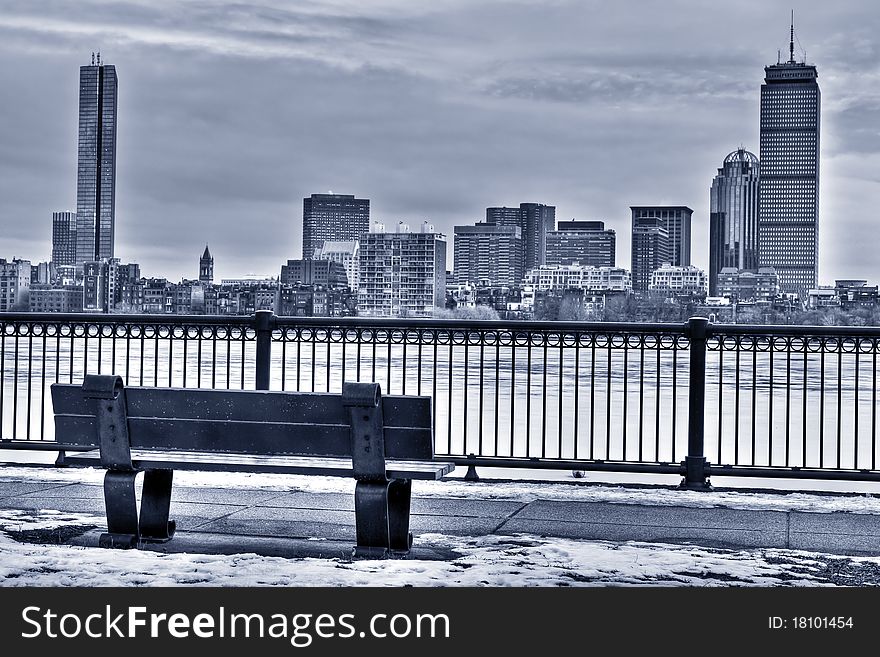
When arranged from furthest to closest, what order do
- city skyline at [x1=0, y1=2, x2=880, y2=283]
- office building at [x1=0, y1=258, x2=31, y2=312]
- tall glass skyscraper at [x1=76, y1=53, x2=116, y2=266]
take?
city skyline at [x1=0, y1=2, x2=880, y2=283] < tall glass skyscraper at [x1=76, y1=53, x2=116, y2=266] < office building at [x1=0, y1=258, x2=31, y2=312]

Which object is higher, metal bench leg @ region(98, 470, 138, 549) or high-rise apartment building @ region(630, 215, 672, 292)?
high-rise apartment building @ region(630, 215, 672, 292)

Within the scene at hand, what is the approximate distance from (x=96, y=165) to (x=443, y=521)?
374 ft

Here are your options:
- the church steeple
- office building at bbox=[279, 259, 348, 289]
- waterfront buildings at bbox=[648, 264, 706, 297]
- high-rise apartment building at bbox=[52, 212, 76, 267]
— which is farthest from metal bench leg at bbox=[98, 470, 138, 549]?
waterfront buildings at bbox=[648, 264, 706, 297]

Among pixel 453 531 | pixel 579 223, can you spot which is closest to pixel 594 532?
pixel 453 531

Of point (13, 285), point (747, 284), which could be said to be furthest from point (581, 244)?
point (13, 285)

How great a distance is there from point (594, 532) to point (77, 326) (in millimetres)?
4876

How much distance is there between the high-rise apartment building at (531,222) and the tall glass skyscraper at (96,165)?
37431 millimetres

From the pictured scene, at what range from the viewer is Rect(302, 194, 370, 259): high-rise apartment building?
106688mm

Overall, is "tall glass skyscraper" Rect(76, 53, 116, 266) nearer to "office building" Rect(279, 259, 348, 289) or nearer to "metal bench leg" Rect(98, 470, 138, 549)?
"office building" Rect(279, 259, 348, 289)

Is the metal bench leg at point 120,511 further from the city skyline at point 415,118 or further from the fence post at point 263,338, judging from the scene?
the city skyline at point 415,118

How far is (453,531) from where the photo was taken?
6.42 metres

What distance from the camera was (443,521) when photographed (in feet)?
22.2

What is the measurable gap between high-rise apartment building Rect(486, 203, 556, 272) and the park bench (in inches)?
3984
